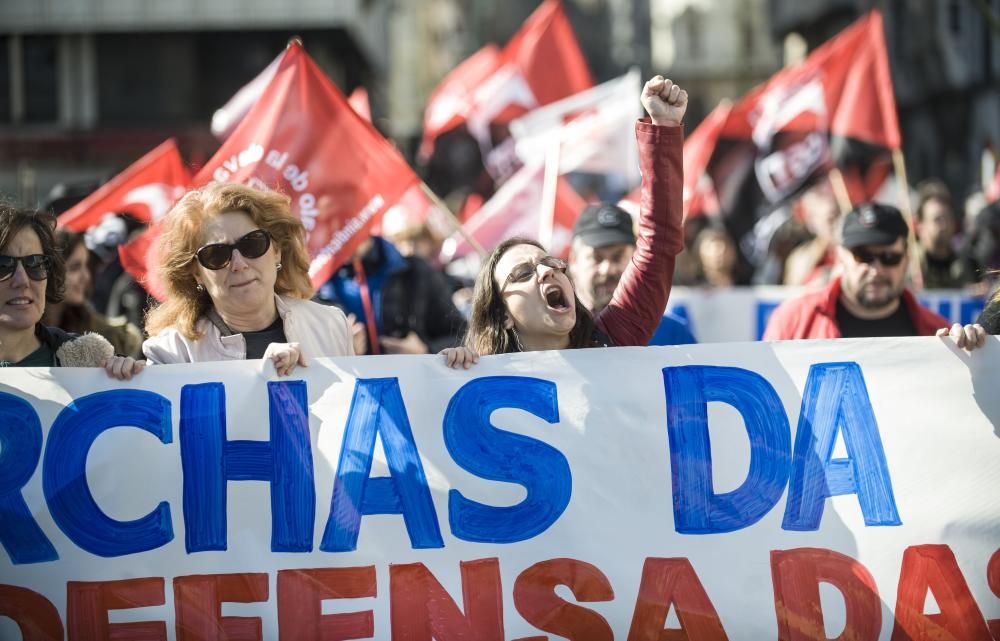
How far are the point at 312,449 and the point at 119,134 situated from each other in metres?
24.0

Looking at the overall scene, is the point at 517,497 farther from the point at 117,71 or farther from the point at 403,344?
the point at 117,71

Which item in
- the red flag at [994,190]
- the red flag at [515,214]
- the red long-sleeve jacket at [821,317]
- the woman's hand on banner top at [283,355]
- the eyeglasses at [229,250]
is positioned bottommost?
the woman's hand on banner top at [283,355]

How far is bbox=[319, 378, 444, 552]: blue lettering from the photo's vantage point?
364 cm

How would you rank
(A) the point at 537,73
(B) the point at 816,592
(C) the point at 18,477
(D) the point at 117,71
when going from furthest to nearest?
1. (D) the point at 117,71
2. (A) the point at 537,73
3. (C) the point at 18,477
4. (B) the point at 816,592

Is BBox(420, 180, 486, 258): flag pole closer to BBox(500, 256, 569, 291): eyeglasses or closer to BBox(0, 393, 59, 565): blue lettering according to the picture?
BBox(500, 256, 569, 291): eyeglasses

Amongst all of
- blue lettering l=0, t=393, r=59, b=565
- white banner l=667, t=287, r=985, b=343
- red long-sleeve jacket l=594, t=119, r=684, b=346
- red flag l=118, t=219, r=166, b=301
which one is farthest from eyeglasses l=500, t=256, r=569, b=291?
white banner l=667, t=287, r=985, b=343

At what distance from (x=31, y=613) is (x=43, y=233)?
3.55 ft

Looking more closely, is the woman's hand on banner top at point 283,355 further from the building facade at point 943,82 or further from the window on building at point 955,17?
the window on building at point 955,17

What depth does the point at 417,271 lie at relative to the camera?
5.95m

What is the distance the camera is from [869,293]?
4742 mm

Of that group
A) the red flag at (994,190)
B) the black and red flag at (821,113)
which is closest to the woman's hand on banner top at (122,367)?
the black and red flag at (821,113)

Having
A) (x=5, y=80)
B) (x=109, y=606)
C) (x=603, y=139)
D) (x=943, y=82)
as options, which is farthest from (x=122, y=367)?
(x=943, y=82)

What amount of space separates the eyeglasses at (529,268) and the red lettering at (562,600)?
2.65 ft

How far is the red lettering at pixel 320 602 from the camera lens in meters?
3.53
